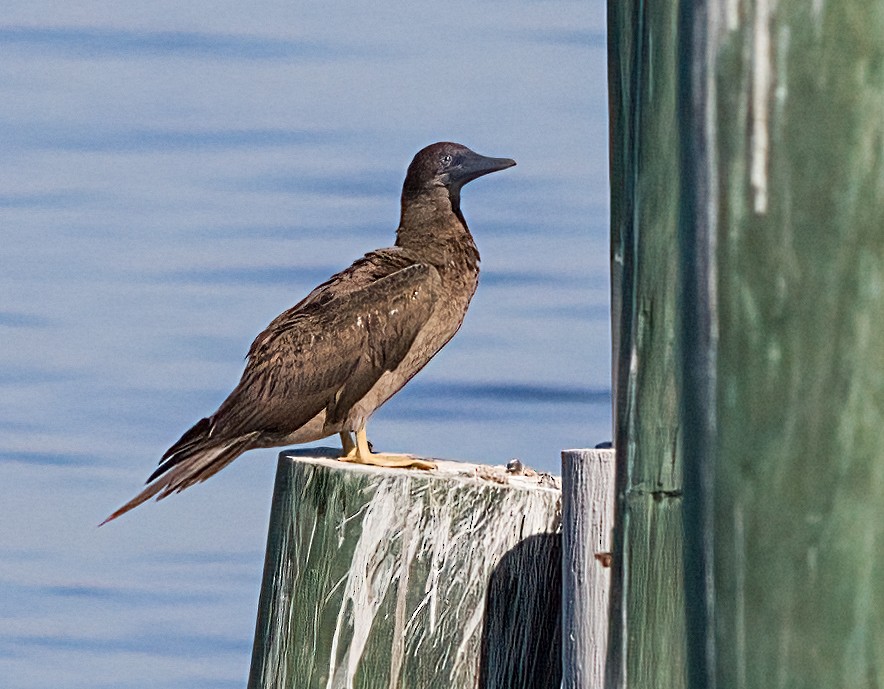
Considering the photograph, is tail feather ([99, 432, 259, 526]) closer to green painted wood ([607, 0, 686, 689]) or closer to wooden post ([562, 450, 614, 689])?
wooden post ([562, 450, 614, 689])

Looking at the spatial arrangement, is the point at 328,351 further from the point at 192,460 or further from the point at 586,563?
the point at 586,563

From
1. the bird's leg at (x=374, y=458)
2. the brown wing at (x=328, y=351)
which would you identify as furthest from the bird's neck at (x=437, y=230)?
the bird's leg at (x=374, y=458)

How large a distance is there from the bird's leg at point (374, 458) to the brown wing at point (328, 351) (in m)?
0.18

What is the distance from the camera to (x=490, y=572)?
422 centimetres

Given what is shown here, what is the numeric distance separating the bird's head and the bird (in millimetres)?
551

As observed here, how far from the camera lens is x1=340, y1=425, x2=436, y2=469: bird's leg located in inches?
200

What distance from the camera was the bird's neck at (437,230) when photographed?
23.0ft

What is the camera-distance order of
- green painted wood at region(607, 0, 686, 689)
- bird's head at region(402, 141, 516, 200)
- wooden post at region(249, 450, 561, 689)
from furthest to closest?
bird's head at region(402, 141, 516, 200) < wooden post at region(249, 450, 561, 689) < green painted wood at region(607, 0, 686, 689)

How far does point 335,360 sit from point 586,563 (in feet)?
9.34

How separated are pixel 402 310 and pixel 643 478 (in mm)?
4222

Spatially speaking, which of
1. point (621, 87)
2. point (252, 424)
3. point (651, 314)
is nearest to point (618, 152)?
point (621, 87)

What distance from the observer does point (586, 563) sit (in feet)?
12.0

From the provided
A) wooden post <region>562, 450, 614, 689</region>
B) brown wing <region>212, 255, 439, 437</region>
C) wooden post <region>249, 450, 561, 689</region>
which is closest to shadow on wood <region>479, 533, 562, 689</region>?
wooden post <region>249, 450, 561, 689</region>

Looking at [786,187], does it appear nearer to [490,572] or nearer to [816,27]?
[816,27]
